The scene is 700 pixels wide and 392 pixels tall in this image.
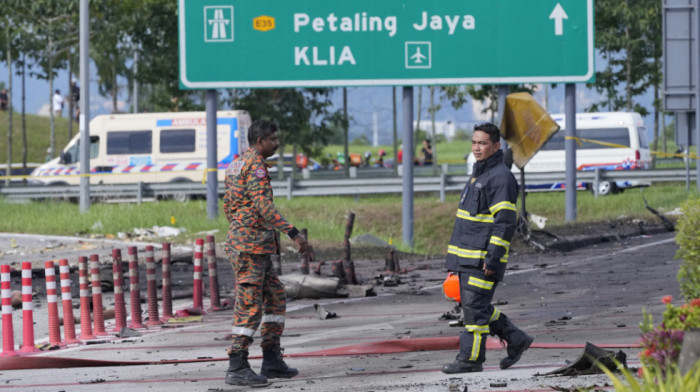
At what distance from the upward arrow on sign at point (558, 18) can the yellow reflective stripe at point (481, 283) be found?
48.1 feet

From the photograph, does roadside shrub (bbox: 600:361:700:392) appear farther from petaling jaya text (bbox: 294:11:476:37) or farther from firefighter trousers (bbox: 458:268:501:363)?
petaling jaya text (bbox: 294:11:476:37)

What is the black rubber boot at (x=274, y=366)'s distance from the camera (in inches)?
333

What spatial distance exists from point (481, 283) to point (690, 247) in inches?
55.9

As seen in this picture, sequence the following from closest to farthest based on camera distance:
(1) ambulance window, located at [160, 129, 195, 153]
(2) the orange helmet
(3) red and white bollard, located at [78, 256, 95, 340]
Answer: (2) the orange helmet
(3) red and white bollard, located at [78, 256, 95, 340]
(1) ambulance window, located at [160, 129, 195, 153]

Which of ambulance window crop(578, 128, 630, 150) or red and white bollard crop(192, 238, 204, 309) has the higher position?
ambulance window crop(578, 128, 630, 150)

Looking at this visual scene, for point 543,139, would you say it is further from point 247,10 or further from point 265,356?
point 265,356

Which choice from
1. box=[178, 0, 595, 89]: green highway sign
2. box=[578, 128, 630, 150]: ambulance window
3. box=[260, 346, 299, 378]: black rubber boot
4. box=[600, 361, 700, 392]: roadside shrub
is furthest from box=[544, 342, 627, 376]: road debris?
box=[578, 128, 630, 150]: ambulance window

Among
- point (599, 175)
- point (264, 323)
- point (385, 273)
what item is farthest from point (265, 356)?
point (599, 175)

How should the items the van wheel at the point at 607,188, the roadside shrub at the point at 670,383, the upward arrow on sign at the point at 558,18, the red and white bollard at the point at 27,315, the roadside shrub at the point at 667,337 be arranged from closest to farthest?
the roadside shrub at the point at 670,383, the roadside shrub at the point at 667,337, the red and white bollard at the point at 27,315, the upward arrow on sign at the point at 558,18, the van wheel at the point at 607,188

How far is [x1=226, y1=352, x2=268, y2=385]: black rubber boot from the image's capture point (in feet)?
26.9

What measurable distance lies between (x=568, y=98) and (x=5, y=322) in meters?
15.8

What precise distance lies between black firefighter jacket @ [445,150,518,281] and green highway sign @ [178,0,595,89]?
45.2 ft

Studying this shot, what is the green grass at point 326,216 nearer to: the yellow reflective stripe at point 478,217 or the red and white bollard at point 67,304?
the red and white bollard at point 67,304

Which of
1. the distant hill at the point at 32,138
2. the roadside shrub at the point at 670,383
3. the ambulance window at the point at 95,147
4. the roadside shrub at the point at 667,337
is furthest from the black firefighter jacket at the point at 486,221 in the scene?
the distant hill at the point at 32,138
